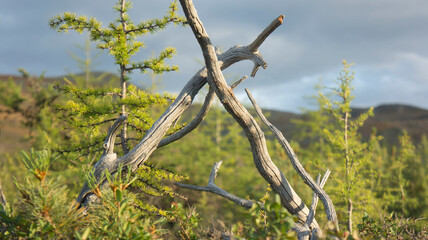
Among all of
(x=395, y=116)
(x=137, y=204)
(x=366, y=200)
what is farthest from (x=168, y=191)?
(x=395, y=116)

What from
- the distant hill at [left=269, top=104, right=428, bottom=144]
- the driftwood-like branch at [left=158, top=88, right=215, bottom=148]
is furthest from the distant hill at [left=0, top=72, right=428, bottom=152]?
the driftwood-like branch at [left=158, top=88, right=215, bottom=148]

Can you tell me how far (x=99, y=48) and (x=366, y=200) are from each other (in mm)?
6530

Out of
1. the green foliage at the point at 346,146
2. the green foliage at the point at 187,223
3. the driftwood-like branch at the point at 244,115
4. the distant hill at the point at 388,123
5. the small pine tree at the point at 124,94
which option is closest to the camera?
the green foliage at the point at 187,223

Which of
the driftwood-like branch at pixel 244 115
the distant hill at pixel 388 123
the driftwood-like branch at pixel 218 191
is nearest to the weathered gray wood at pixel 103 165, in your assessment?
the driftwood-like branch at pixel 218 191

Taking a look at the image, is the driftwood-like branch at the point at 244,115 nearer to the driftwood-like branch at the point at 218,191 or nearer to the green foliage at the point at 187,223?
the driftwood-like branch at the point at 218,191

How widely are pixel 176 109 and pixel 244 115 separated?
3.03 ft

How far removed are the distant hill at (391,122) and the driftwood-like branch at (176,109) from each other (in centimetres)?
2536

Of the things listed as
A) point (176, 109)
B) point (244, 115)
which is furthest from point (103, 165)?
point (244, 115)

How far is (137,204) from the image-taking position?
5.56 metres

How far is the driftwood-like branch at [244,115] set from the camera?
376 centimetres

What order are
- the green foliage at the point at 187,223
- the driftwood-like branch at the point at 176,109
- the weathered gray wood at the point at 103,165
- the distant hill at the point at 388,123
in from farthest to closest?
the distant hill at the point at 388,123 < the driftwood-like branch at the point at 176,109 < the weathered gray wood at the point at 103,165 < the green foliage at the point at 187,223

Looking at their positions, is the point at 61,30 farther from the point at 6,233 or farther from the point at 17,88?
the point at 17,88

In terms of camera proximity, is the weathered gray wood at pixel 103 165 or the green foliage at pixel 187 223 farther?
the weathered gray wood at pixel 103 165

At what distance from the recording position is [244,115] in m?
3.96
